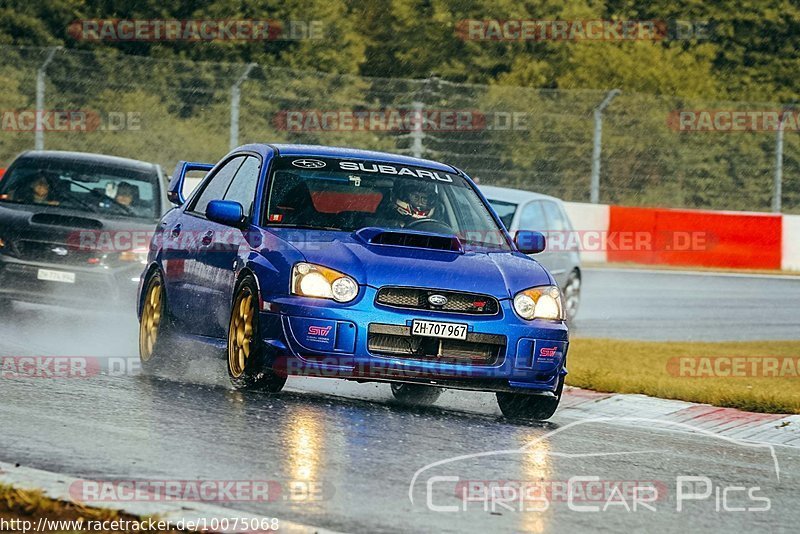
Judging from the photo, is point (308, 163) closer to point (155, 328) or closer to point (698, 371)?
point (155, 328)

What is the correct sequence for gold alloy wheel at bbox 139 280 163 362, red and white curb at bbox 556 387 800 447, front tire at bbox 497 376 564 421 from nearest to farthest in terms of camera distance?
front tire at bbox 497 376 564 421 < red and white curb at bbox 556 387 800 447 < gold alloy wheel at bbox 139 280 163 362

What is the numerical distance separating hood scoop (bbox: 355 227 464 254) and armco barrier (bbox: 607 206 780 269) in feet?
64.6

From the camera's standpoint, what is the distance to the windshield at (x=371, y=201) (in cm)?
951

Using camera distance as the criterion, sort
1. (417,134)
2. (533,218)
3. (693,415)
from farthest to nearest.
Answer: (417,134)
(533,218)
(693,415)

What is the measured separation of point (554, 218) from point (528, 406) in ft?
33.2

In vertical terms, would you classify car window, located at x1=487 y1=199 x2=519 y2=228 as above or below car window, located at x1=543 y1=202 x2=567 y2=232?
above

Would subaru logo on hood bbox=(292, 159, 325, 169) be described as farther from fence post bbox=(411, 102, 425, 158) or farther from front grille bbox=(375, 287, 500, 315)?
fence post bbox=(411, 102, 425, 158)

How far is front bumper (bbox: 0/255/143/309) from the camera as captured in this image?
1358 centimetres

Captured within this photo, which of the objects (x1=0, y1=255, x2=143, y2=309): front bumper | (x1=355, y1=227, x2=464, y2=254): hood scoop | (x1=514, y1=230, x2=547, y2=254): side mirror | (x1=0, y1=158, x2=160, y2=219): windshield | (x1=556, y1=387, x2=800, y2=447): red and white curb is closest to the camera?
(x1=355, y1=227, x2=464, y2=254): hood scoop

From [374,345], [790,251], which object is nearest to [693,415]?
[374,345]

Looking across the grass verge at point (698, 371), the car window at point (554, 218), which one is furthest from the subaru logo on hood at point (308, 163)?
the car window at point (554, 218)

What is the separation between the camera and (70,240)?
45.1 feet

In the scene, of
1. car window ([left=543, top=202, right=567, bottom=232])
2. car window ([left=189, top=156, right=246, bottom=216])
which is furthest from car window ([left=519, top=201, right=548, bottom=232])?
car window ([left=189, top=156, right=246, bottom=216])


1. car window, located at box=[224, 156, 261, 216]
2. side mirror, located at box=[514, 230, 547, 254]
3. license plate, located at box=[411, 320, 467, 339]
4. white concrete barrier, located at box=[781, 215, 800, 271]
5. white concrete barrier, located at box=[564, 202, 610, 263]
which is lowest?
white concrete barrier, located at box=[781, 215, 800, 271]
